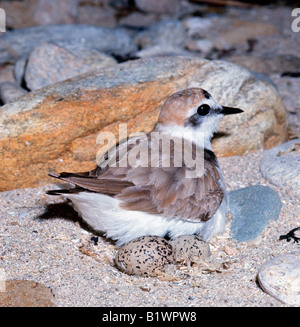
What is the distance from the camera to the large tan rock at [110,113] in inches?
172

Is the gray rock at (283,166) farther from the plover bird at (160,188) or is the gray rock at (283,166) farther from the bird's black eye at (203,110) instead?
the bird's black eye at (203,110)

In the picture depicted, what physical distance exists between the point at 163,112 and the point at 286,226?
1.46 metres

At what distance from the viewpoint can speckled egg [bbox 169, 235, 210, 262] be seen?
354 cm

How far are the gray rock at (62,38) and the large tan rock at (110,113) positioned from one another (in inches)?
97.0

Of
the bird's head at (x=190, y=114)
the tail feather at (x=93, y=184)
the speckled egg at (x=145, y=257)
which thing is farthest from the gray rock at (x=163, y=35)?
the speckled egg at (x=145, y=257)

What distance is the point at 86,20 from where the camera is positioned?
9086 mm

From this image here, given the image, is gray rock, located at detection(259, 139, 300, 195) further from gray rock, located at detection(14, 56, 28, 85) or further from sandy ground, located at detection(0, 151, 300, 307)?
gray rock, located at detection(14, 56, 28, 85)

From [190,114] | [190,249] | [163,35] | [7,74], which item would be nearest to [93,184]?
[190,249]

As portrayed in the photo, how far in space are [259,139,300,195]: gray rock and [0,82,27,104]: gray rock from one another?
10.1 ft

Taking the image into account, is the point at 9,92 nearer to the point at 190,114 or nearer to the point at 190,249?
the point at 190,114

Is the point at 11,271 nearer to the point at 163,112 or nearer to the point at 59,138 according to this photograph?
the point at 59,138

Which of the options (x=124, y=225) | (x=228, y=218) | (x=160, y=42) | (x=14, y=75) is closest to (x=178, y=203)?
(x=124, y=225)

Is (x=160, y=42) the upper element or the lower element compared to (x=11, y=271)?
upper

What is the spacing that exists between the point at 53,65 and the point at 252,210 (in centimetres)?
325
